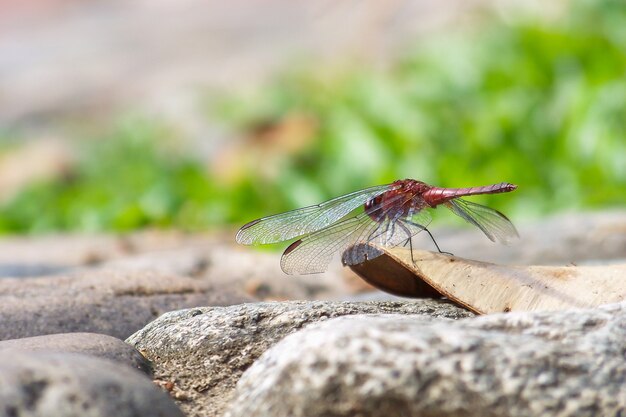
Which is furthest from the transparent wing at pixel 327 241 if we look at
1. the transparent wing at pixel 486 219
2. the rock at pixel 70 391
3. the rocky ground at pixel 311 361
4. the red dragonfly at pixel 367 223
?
the rock at pixel 70 391

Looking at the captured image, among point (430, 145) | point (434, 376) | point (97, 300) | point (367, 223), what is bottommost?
point (434, 376)

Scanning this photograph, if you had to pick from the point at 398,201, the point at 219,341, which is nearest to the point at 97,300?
the point at 219,341

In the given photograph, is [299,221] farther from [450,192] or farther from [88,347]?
[88,347]

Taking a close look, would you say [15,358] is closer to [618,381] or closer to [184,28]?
[618,381]

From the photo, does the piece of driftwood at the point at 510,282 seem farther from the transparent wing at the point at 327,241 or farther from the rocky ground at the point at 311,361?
the transparent wing at the point at 327,241

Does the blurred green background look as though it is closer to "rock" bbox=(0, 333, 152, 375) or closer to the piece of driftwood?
the piece of driftwood

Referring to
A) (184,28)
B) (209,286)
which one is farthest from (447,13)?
(209,286)
